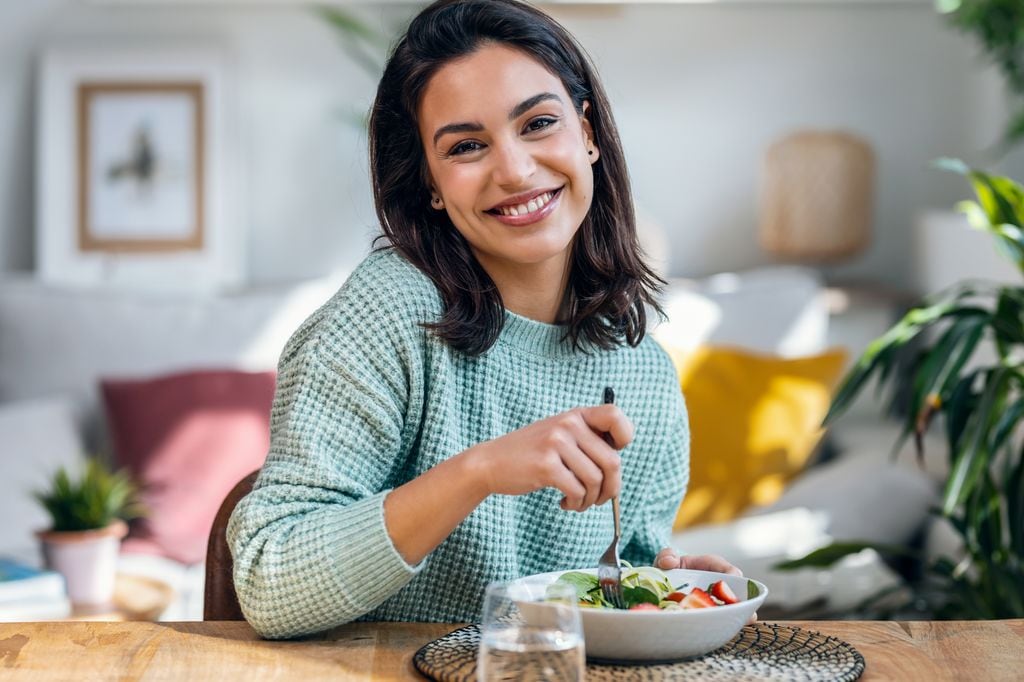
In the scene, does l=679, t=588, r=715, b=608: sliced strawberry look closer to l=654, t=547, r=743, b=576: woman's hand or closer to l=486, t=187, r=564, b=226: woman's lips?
l=654, t=547, r=743, b=576: woman's hand

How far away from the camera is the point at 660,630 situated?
39.5 inches

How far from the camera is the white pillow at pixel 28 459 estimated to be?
2.85 meters

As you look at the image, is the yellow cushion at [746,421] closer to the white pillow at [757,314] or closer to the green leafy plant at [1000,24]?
the white pillow at [757,314]

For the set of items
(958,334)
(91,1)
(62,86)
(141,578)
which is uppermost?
(91,1)

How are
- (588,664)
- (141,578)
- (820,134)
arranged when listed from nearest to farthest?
(588,664)
(141,578)
(820,134)

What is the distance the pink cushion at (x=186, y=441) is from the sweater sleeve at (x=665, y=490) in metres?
1.64

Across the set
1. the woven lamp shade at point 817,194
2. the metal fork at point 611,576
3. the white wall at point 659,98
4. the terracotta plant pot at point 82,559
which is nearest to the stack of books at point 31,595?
the terracotta plant pot at point 82,559

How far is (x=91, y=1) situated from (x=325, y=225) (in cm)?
89

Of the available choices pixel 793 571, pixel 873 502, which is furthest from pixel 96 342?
pixel 873 502

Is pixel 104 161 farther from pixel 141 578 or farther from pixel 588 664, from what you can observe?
pixel 588 664

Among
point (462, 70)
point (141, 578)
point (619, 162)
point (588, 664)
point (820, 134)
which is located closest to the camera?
point (588, 664)

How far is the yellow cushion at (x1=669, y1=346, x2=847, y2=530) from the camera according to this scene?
3.12 meters

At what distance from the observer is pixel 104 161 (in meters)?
3.66

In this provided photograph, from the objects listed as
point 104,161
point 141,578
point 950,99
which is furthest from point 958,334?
point 104,161
